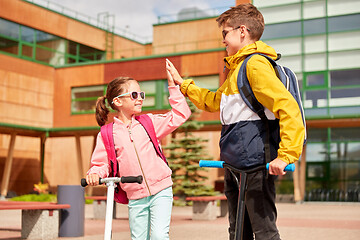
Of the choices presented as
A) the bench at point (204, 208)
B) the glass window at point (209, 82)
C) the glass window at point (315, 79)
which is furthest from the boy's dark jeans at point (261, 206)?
the glass window at point (209, 82)

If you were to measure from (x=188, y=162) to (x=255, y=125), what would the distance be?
22.6 m

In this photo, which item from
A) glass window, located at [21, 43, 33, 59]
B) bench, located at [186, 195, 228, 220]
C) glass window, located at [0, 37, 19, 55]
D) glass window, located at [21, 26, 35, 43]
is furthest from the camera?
glass window, located at [21, 26, 35, 43]

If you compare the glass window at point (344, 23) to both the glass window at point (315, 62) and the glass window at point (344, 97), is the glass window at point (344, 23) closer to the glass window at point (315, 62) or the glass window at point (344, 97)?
the glass window at point (315, 62)

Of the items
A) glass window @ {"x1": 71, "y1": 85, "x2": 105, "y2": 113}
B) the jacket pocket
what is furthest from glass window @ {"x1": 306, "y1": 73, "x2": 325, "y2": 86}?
the jacket pocket

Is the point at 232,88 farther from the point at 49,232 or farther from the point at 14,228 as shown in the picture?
the point at 14,228

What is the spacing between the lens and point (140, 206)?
14.7 ft

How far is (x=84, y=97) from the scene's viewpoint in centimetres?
3403

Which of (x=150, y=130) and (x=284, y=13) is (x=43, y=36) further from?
(x=150, y=130)

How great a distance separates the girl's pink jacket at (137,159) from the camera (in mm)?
4500

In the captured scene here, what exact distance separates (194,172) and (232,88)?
22288 millimetres

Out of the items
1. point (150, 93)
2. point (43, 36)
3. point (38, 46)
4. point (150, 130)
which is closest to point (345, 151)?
point (150, 93)

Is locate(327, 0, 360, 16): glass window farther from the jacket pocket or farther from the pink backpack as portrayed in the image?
the jacket pocket

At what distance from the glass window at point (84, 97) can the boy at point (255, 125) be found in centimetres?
3014

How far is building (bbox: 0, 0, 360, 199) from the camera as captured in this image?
26.0m
